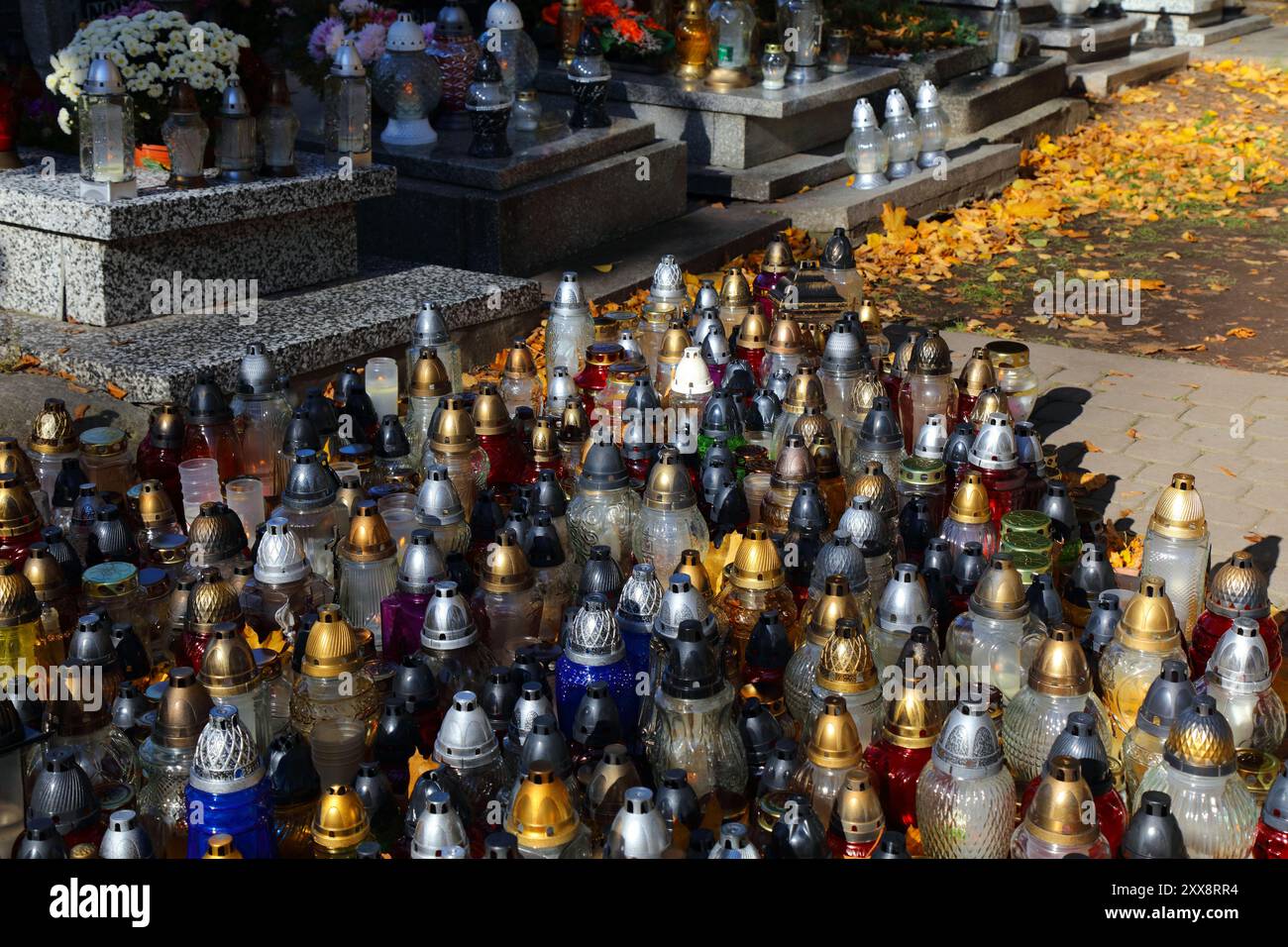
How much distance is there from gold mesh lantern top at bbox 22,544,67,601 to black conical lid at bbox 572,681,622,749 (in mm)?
1315

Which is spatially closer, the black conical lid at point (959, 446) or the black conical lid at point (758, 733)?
the black conical lid at point (758, 733)

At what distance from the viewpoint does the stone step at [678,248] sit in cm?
727

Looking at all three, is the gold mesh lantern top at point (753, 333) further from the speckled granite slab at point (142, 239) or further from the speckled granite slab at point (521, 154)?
the speckled granite slab at point (521, 154)

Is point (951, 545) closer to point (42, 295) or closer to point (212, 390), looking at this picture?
point (212, 390)

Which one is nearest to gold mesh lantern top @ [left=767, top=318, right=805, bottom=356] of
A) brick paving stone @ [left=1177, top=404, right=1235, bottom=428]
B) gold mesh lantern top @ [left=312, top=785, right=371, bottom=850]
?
brick paving stone @ [left=1177, top=404, right=1235, bottom=428]

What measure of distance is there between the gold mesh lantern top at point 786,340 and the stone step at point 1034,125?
5.27m

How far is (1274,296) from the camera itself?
7863mm

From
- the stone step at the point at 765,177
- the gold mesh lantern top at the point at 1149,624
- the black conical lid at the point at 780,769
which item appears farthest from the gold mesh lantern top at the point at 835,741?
the stone step at the point at 765,177

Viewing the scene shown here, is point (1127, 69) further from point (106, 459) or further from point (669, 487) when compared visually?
point (106, 459)

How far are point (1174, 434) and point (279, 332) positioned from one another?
3280 millimetres

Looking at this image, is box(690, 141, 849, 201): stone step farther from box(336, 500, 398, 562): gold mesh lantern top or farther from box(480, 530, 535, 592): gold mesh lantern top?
box(480, 530, 535, 592): gold mesh lantern top

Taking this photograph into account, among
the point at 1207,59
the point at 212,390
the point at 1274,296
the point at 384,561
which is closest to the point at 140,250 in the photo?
the point at 212,390

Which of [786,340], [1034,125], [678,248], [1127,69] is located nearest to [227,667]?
[786,340]

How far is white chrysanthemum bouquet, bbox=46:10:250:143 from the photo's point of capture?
598 cm
